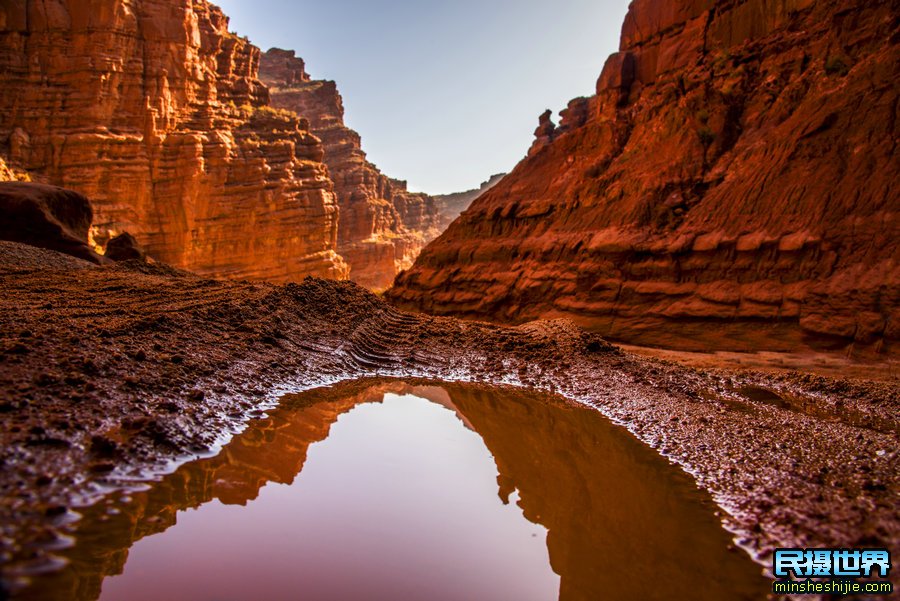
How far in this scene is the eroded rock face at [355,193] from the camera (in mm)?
57719

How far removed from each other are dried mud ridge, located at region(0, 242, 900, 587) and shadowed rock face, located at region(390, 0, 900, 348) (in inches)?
112

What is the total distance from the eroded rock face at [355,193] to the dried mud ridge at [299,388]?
4486 cm

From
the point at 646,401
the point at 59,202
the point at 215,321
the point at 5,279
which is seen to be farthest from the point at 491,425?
the point at 59,202

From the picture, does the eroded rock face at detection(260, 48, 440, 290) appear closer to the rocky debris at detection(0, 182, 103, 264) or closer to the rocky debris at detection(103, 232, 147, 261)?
the rocky debris at detection(103, 232, 147, 261)

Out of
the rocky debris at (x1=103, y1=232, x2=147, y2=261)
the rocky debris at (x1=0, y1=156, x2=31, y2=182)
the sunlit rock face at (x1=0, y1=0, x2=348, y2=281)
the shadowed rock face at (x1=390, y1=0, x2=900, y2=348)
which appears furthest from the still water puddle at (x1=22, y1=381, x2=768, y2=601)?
the sunlit rock face at (x1=0, y1=0, x2=348, y2=281)

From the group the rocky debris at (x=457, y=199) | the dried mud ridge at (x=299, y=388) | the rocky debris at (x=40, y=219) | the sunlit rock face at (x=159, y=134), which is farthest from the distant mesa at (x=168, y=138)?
the rocky debris at (x=457, y=199)

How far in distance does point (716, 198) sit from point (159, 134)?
31.6 meters

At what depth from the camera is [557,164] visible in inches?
698

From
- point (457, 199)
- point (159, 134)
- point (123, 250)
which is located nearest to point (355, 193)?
point (159, 134)

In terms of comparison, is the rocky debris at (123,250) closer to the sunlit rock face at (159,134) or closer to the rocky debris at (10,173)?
the rocky debris at (10,173)

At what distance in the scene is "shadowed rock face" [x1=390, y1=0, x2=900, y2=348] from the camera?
9414mm

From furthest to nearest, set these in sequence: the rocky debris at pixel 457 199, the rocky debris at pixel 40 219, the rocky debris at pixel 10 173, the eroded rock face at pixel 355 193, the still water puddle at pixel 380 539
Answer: the rocky debris at pixel 457 199, the eroded rock face at pixel 355 193, the rocky debris at pixel 10 173, the rocky debris at pixel 40 219, the still water puddle at pixel 380 539

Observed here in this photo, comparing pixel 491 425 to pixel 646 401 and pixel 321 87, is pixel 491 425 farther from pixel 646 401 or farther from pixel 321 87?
pixel 321 87

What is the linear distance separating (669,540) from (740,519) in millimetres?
510
